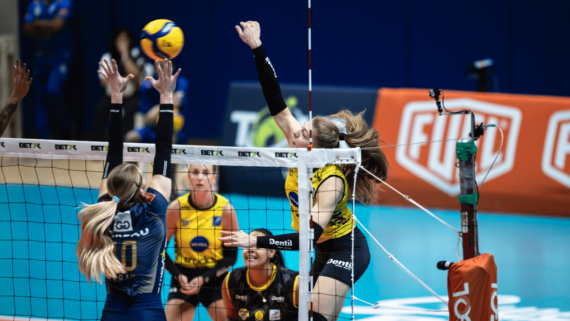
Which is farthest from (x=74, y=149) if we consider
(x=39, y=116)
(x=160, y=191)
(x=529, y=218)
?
(x=39, y=116)

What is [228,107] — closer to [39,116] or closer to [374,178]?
[39,116]

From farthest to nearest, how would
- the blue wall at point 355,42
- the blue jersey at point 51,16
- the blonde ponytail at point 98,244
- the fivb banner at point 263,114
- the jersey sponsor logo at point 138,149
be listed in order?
the blue wall at point 355,42 → the blue jersey at point 51,16 → the fivb banner at point 263,114 → the jersey sponsor logo at point 138,149 → the blonde ponytail at point 98,244

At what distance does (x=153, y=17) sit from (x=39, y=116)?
12.5 feet

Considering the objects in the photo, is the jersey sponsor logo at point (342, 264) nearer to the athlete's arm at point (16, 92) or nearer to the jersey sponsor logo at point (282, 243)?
the jersey sponsor logo at point (282, 243)

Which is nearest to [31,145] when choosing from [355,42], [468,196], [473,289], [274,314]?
[274,314]

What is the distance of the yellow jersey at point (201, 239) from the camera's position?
542 cm

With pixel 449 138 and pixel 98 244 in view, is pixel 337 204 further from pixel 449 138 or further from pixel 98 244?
pixel 449 138

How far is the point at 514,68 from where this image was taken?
46.1 feet

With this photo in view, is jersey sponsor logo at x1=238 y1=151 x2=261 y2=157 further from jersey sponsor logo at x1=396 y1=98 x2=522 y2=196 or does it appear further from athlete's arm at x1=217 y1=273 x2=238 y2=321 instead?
jersey sponsor logo at x1=396 y1=98 x2=522 y2=196

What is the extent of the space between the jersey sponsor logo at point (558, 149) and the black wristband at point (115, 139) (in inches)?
304

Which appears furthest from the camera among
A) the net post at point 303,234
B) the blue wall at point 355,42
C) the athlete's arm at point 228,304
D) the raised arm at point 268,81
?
the blue wall at point 355,42

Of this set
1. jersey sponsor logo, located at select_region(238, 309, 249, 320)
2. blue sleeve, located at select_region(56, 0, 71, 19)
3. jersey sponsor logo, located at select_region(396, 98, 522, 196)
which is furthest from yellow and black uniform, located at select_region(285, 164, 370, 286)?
blue sleeve, located at select_region(56, 0, 71, 19)

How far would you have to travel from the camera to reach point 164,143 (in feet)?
13.1

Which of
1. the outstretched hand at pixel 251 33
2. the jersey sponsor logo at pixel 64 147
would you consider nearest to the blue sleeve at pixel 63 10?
the jersey sponsor logo at pixel 64 147
